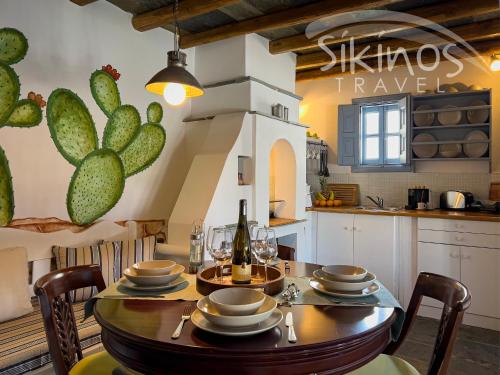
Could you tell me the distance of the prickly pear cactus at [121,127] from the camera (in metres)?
3.04

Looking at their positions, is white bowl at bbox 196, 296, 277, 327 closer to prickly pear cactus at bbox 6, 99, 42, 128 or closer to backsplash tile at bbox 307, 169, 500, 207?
prickly pear cactus at bbox 6, 99, 42, 128

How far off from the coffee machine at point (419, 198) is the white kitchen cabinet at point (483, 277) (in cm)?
75

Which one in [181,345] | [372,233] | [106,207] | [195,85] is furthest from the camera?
[372,233]

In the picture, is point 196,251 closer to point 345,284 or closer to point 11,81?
point 345,284

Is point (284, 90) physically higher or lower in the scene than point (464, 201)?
higher

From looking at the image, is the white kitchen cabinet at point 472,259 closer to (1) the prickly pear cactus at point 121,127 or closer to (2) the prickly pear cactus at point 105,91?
(1) the prickly pear cactus at point 121,127

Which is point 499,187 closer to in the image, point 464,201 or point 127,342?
point 464,201

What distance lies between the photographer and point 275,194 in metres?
4.38

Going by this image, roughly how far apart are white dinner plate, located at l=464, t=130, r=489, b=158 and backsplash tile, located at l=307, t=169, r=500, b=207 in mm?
238

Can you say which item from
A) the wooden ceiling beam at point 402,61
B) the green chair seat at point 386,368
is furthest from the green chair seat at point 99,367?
the wooden ceiling beam at point 402,61

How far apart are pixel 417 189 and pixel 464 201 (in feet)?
1.60

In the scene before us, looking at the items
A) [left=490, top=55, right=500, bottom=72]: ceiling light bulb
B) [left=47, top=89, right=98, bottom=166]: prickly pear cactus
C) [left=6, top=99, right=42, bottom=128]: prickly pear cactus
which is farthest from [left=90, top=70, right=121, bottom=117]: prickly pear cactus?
[left=490, top=55, right=500, bottom=72]: ceiling light bulb

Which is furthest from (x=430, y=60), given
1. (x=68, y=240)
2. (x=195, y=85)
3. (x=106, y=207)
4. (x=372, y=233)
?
(x=68, y=240)

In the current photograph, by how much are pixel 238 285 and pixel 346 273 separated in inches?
18.5
